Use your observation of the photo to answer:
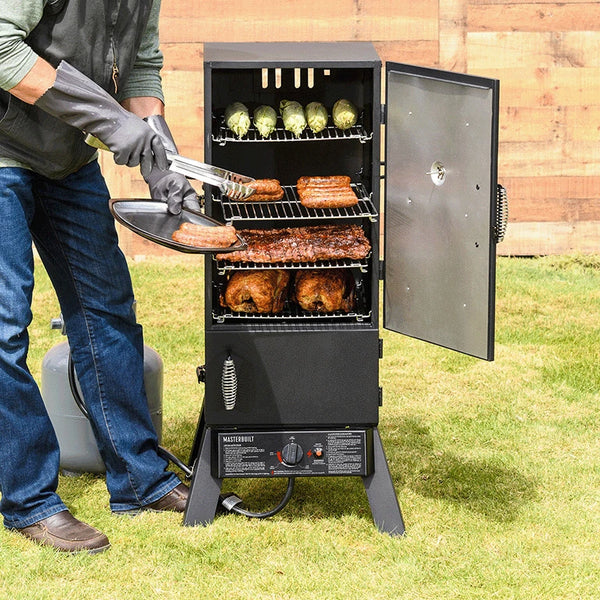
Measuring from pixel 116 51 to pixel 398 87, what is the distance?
981 millimetres

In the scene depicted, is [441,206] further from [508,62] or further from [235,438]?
[508,62]

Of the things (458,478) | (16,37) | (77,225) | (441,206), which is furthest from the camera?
(458,478)

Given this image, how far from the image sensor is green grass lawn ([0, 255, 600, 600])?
12.2 feet

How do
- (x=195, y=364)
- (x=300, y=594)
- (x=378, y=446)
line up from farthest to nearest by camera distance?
(x=195, y=364), (x=378, y=446), (x=300, y=594)

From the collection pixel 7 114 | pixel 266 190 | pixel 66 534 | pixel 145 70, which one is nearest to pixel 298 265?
pixel 266 190

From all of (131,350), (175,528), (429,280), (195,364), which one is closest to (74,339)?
(131,350)

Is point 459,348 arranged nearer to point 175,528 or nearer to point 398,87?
point 398,87

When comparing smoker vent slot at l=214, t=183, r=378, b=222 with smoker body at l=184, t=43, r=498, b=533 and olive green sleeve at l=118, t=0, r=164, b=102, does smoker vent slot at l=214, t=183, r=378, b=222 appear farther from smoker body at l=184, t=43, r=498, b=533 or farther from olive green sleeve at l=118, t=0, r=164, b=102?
olive green sleeve at l=118, t=0, r=164, b=102

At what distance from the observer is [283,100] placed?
4086 mm

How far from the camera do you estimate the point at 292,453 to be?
4.07 metres

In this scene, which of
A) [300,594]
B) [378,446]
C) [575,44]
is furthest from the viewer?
[575,44]

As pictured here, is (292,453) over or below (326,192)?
below

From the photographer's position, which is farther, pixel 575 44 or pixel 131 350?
pixel 575 44

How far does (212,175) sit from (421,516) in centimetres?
160
